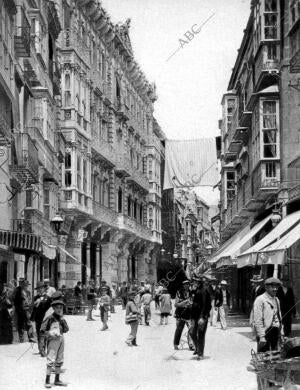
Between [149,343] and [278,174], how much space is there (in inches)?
296

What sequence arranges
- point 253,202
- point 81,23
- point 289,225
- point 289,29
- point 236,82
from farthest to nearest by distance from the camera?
point 81,23 → point 236,82 → point 253,202 → point 289,29 → point 289,225

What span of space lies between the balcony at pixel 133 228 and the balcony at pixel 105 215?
0.65 m

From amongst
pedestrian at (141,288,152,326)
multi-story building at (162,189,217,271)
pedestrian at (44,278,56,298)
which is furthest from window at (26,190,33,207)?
multi-story building at (162,189,217,271)

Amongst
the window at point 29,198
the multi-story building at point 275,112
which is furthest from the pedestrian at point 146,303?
the window at point 29,198

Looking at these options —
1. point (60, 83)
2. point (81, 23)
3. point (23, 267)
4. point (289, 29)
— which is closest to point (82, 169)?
point (60, 83)

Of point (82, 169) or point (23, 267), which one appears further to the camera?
point (82, 169)

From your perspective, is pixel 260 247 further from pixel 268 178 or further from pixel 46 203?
pixel 46 203

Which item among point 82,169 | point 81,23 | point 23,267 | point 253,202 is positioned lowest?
point 23,267

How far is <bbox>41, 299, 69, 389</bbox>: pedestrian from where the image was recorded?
1166 centimetres

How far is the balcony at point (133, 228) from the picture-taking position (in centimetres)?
4725

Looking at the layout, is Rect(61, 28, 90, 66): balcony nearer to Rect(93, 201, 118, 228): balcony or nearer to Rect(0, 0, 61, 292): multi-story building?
Rect(0, 0, 61, 292): multi-story building

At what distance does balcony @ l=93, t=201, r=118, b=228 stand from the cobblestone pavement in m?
20.1

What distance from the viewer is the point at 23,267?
27.6m

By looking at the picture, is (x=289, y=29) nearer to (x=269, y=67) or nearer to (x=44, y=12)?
(x=269, y=67)
